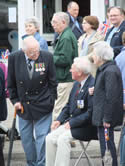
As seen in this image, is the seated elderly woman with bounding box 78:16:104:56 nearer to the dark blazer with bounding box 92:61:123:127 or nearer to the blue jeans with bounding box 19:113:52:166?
the blue jeans with bounding box 19:113:52:166

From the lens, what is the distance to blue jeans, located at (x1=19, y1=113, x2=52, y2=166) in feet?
25.5

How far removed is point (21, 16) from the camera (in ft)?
35.1

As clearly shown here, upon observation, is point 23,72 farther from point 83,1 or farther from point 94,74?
point 83,1

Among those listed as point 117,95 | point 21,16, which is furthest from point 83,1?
point 117,95

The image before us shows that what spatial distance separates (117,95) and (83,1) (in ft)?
27.8

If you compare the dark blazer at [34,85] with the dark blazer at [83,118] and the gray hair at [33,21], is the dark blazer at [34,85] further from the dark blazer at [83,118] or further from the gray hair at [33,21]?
the gray hair at [33,21]

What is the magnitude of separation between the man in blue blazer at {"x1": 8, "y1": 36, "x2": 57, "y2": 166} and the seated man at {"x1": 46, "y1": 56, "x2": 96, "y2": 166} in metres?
0.35

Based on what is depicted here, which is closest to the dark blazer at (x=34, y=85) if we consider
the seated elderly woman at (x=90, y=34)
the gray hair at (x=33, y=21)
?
the gray hair at (x=33, y=21)

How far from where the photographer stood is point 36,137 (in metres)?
7.82

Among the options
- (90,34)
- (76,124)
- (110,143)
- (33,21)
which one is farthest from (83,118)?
(90,34)

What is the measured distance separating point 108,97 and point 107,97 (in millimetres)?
13

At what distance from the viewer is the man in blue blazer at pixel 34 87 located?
300 inches

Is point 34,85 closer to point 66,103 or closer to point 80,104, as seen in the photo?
point 66,103

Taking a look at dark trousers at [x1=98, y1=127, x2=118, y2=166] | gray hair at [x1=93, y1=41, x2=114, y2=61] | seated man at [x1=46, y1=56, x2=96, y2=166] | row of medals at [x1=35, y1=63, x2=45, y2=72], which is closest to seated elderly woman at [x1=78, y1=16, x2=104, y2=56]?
row of medals at [x1=35, y1=63, x2=45, y2=72]
